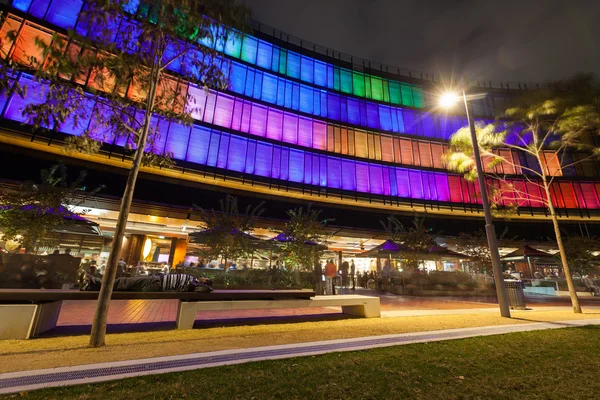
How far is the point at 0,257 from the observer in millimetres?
9742

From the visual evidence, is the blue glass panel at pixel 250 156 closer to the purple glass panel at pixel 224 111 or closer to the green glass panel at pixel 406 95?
the purple glass panel at pixel 224 111

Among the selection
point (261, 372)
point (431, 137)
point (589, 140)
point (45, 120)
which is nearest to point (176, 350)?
point (261, 372)

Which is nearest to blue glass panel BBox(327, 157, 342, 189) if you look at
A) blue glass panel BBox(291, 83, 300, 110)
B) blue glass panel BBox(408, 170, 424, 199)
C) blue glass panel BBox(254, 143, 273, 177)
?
blue glass panel BBox(254, 143, 273, 177)

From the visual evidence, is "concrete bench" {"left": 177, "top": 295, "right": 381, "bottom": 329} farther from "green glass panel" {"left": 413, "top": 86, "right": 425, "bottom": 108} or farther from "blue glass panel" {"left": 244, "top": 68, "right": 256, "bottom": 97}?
"green glass panel" {"left": 413, "top": 86, "right": 425, "bottom": 108}

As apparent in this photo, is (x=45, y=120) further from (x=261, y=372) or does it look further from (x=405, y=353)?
(x=405, y=353)

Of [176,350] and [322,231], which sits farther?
[322,231]

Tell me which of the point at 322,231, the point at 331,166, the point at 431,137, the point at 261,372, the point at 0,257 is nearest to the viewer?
the point at 261,372

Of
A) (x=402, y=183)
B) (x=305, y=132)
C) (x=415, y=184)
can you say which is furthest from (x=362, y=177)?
(x=305, y=132)

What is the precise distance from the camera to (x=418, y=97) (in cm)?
3197

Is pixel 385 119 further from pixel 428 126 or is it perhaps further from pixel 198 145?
pixel 198 145

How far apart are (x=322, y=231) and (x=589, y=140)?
35.4 meters

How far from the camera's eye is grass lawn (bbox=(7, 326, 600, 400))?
9.46 ft

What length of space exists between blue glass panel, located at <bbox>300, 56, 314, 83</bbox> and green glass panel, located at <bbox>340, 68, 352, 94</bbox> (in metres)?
3.49

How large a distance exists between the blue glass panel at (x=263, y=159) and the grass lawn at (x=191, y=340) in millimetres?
16969
